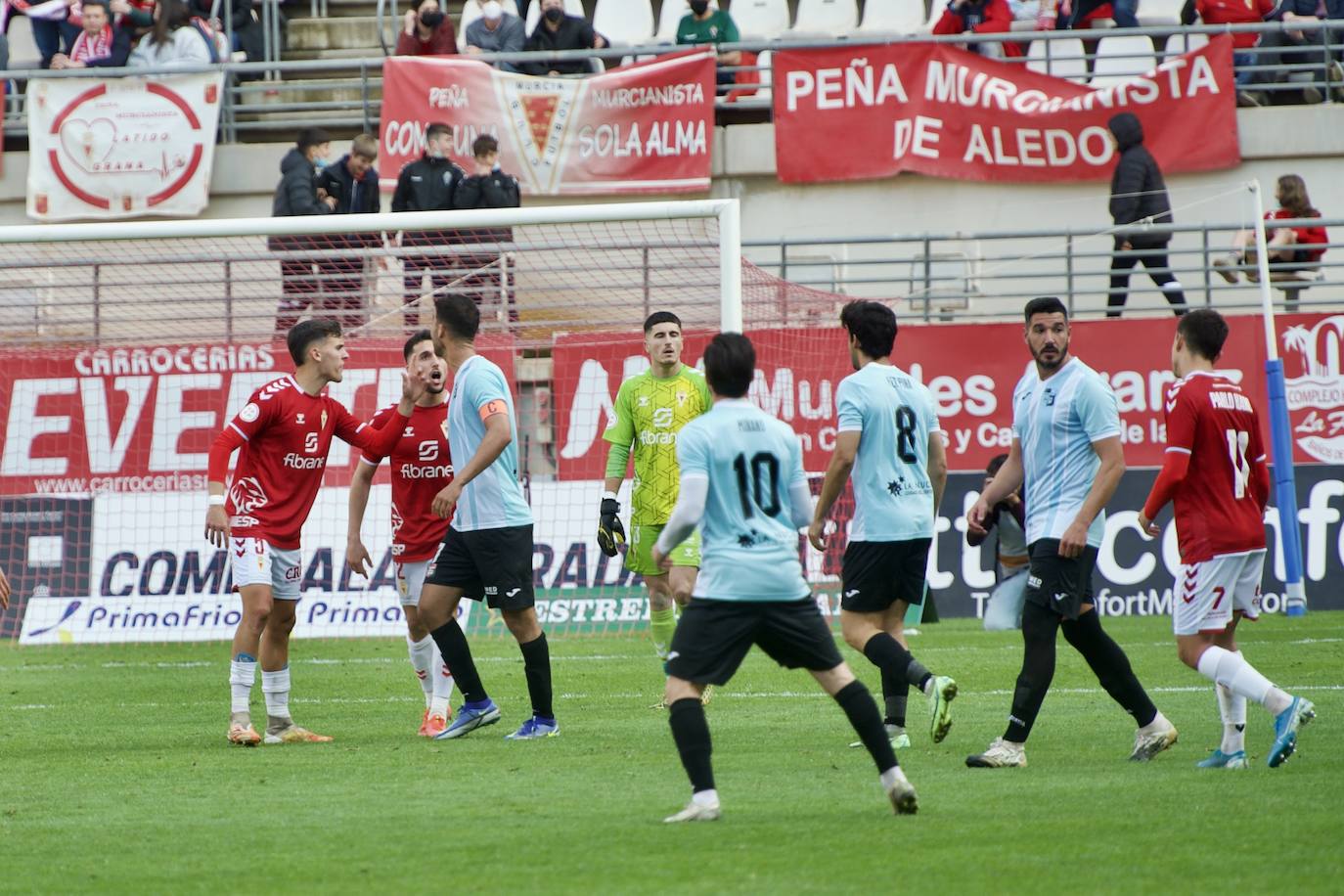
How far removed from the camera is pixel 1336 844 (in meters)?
5.62

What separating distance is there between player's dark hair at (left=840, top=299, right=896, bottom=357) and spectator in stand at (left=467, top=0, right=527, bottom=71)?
14078 mm

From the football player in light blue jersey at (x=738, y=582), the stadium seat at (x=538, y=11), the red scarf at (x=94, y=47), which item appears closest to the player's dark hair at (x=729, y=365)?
the football player in light blue jersey at (x=738, y=582)

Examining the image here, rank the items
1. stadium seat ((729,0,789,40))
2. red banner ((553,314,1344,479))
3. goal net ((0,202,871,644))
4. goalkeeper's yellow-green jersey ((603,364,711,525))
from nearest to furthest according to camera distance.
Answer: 1. goalkeeper's yellow-green jersey ((603,364,711,525))
2. goal net ((0,202,871,644))
3. red banner ((553,314,1344,479))
4. stadium seat ((729,0,789,40))

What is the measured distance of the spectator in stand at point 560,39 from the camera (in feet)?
69.3

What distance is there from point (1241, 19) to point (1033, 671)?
622 inches

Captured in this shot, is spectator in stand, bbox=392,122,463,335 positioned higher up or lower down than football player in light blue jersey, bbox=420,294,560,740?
higher up

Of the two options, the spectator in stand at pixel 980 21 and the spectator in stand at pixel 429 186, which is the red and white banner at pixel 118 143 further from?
the spectator in stand at pixel 980 21

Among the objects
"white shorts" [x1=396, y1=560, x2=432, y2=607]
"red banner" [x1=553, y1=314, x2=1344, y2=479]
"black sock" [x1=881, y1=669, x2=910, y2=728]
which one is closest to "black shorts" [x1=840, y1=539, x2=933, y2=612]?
"black sock" [x1=881, y1=669, x2=910, y2=728]

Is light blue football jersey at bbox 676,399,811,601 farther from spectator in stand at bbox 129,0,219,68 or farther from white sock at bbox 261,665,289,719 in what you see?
spectator in stand at bbox 129,0,219,68

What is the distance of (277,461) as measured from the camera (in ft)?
30.2

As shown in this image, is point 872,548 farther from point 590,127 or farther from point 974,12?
point 974,12

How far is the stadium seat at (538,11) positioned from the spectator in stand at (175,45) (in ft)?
13.9

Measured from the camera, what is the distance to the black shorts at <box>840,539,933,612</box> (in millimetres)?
8203

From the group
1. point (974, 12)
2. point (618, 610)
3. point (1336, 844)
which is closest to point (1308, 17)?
point (974, 12)
